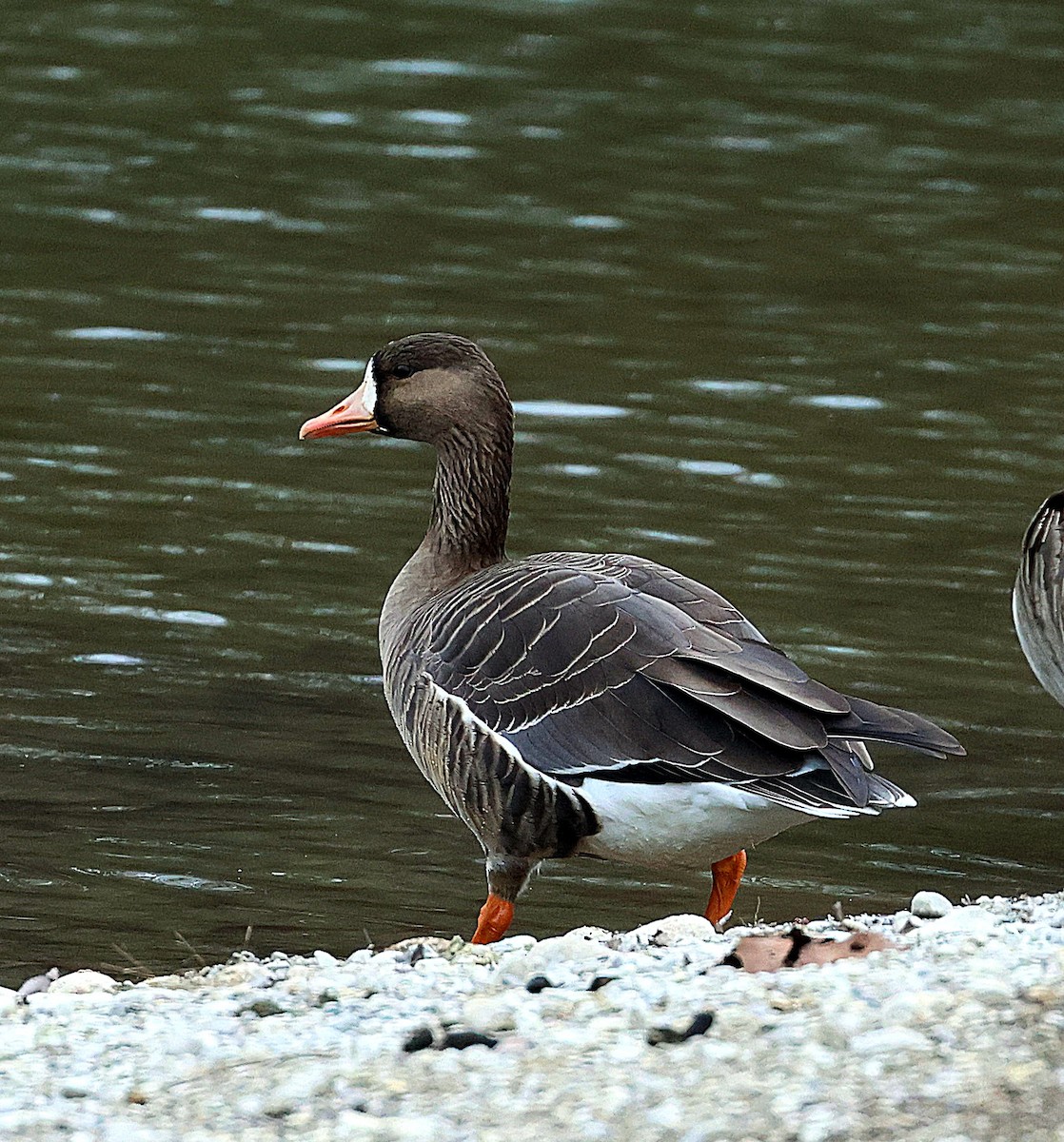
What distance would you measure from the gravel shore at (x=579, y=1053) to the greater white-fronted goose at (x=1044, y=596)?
3.43 feet

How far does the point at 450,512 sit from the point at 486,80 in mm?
12460

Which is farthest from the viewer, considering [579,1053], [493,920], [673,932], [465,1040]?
[493,920]

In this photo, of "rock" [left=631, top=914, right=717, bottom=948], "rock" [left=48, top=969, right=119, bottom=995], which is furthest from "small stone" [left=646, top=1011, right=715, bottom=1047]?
"rock" [left=48, top=969, right=119, bottom=995]

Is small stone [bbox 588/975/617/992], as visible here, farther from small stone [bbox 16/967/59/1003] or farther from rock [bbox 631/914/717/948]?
small stone [bbox 16/967/59/1003]

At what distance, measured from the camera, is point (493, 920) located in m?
7.06

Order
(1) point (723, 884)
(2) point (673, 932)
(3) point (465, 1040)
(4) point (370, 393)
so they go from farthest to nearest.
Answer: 1. (4) point (370, 393)
2. (1) point (723, 884)
3. (2) point (673, 932)
4. (3) point (465, 1040)

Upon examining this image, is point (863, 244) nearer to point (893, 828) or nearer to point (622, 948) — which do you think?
point (893, 828)

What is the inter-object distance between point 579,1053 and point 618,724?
74.2 inches

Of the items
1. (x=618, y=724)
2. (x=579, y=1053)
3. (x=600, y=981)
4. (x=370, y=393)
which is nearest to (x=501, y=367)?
(x=370, y=393)

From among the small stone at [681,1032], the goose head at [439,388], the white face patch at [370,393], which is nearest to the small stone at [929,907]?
the small stone at [681,1032]

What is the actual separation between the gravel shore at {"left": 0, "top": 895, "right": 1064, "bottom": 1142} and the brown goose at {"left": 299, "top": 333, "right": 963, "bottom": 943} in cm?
83

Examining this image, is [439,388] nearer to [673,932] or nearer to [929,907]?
[673,932]

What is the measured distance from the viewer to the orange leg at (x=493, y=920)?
706cm

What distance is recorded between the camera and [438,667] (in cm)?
717
